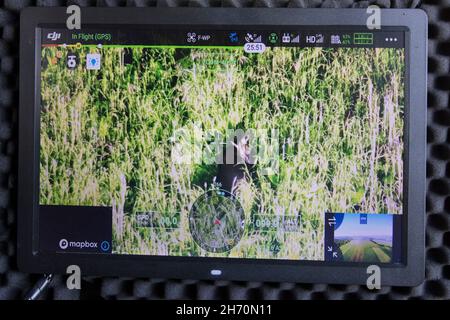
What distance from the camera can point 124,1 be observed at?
37.4 inches

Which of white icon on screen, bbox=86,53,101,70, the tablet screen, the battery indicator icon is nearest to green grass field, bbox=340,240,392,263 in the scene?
the tablet screen

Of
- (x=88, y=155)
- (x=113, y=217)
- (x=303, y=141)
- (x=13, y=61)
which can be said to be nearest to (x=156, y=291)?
(x=113, y=217)

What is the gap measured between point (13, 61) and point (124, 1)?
22cm

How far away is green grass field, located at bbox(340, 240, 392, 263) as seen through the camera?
883 millimetres

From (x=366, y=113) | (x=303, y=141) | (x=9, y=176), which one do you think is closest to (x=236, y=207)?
(x=303, y=141)

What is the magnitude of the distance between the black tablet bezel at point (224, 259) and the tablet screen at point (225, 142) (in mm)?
14

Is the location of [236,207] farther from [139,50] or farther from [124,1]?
[124,1]

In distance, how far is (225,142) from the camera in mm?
892

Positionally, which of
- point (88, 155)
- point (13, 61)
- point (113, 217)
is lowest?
point (113, 217)

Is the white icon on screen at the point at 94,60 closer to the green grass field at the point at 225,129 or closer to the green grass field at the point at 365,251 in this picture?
the green grass field at the point at 225,129

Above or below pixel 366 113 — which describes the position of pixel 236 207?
below

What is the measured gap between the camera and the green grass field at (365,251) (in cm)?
88

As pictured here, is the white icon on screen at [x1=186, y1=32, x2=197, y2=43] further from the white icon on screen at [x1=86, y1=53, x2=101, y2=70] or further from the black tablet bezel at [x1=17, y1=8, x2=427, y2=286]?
the white icon on screen at [x1=86, y1=53, x2=101, y2=70]

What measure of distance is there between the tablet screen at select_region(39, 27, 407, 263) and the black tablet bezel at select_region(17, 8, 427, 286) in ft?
0.05
